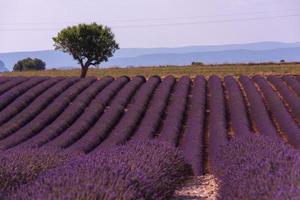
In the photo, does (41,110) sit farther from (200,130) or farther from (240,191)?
(240,191)

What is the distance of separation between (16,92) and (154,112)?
793cm

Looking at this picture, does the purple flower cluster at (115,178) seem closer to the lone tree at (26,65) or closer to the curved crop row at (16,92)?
the curved crop row at (16,92)

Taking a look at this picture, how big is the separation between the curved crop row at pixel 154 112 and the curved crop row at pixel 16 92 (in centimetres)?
655

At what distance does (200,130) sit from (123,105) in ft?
19.5

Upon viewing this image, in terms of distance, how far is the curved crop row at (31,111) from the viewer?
21.7 meters

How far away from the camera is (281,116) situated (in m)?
22.5

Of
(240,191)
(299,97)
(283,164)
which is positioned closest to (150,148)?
(283,164)

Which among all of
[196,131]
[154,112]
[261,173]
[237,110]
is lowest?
[196,131]

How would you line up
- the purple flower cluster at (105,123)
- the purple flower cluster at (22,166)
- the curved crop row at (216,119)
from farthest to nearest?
the purple flower cluster at (105,123) → the curved crop row at (216,119) → the purple flower cluster at (22,166)

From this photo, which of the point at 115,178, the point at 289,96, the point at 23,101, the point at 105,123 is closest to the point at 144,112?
the point at 105,123

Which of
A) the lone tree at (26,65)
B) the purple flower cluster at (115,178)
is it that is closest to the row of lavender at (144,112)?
the purple flower cluster at (115,178)

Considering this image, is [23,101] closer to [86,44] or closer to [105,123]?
[105,123]

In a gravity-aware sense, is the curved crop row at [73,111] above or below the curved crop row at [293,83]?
below

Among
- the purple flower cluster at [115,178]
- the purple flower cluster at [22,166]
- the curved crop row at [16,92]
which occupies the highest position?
the purple flower cluster at [115,178]
